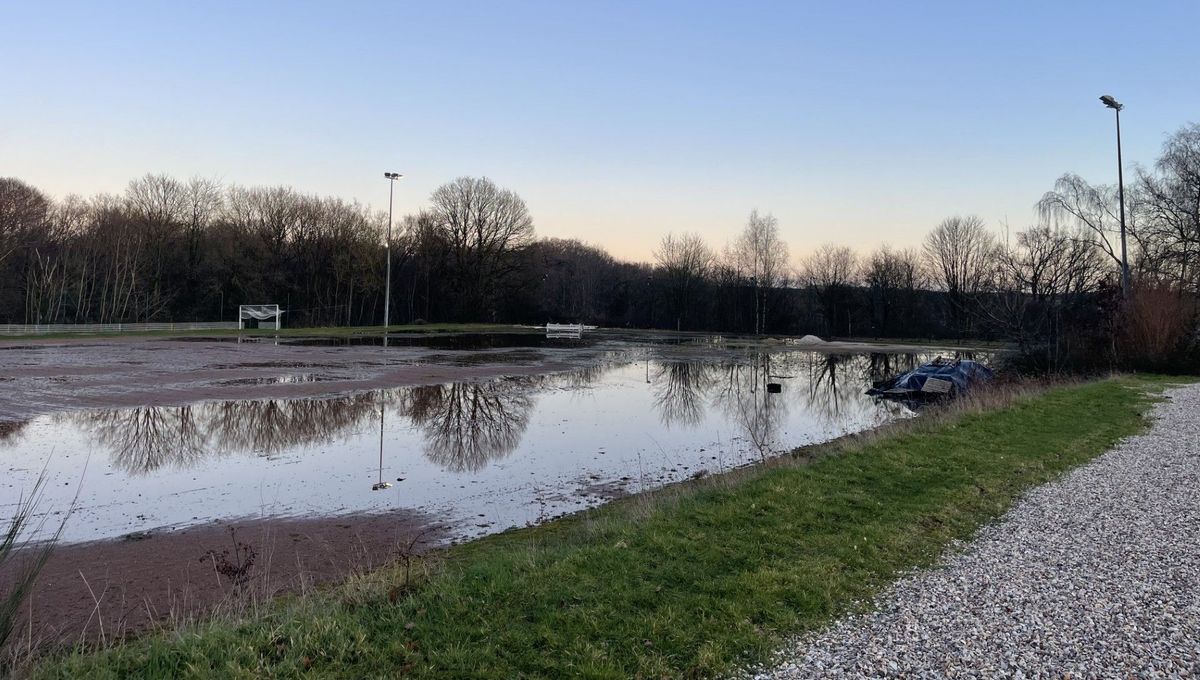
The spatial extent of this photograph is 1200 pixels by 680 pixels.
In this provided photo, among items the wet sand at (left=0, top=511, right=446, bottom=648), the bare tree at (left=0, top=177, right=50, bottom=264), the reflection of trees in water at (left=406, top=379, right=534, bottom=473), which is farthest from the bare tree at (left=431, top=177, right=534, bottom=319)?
the wet sand at (left=0, top=511, right=446, bottom=648)

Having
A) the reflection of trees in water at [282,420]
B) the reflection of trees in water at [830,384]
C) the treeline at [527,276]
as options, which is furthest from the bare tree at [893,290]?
the reflection of trees in water at [282,420]

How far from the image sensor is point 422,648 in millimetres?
4438

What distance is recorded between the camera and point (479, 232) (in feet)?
250

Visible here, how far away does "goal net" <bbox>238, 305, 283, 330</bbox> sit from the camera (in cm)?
5722

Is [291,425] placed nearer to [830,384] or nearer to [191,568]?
[191,568]

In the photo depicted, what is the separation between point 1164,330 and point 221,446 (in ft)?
110

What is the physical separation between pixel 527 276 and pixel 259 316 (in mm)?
31512

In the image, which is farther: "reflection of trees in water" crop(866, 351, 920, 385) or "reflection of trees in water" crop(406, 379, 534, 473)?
"reflection of trees in water" crop(866, 351, 920, 385)

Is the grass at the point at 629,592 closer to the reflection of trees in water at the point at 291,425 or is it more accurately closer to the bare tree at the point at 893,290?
the reflection of trees in water at the point at 291,425

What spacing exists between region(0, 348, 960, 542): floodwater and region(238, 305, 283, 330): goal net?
1480 inches

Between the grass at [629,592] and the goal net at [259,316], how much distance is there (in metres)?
55.7

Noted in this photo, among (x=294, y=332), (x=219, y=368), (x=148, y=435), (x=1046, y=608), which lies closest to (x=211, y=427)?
(x=148, y=435)

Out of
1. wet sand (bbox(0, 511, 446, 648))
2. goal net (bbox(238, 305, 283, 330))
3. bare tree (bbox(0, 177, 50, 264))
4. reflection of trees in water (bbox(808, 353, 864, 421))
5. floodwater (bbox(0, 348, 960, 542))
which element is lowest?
wet sand (bbox(0, 511, 446, 648))

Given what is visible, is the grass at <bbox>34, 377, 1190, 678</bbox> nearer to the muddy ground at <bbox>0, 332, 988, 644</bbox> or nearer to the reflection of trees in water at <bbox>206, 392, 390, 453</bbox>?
the muddy ground at <bbox>0, 332, 988, 644</bbox>
